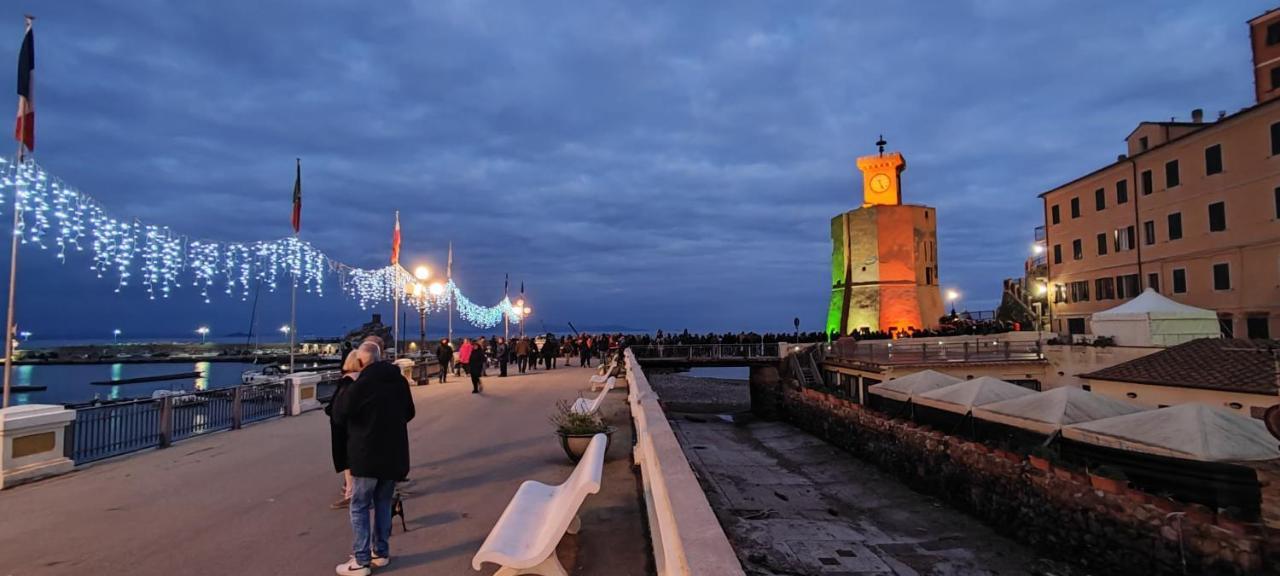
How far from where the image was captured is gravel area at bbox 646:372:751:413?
→ 37.7 m

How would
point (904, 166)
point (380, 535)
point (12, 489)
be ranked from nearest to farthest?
point (380, 535) < point (12, 489) < point (904, 166)

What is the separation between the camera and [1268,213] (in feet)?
81.6

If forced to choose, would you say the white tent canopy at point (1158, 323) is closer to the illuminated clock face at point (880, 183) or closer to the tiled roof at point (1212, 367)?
the tiled roof at point (1212, 367)

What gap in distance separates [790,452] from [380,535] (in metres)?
21.0

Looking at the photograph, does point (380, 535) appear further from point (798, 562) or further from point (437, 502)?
point (798, 562)

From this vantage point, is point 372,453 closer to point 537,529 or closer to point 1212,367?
point 537,529

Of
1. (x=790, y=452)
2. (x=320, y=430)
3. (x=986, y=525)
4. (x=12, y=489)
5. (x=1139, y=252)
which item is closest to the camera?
(x=12, y=489)

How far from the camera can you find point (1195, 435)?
10750 millimetres

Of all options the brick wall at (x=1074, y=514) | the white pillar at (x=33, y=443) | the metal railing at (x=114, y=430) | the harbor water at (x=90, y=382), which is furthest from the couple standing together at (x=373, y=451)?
the harbor water at (x=90, y=382)

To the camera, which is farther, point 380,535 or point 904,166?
point 904,166

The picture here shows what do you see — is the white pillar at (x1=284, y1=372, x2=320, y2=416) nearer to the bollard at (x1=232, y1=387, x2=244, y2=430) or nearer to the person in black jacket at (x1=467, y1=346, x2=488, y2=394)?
the bollard at (x1=232, y1=387, x2=244, y2=430)

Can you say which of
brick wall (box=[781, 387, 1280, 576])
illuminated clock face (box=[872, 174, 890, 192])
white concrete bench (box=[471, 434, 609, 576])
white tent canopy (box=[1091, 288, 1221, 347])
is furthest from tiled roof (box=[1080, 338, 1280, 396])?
illuminated clock face (box=[872, 174, 890, 192])

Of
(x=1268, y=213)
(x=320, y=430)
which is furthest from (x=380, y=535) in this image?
(x=1268, y=213)

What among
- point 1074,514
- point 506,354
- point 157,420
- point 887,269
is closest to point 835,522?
point 1074,514
